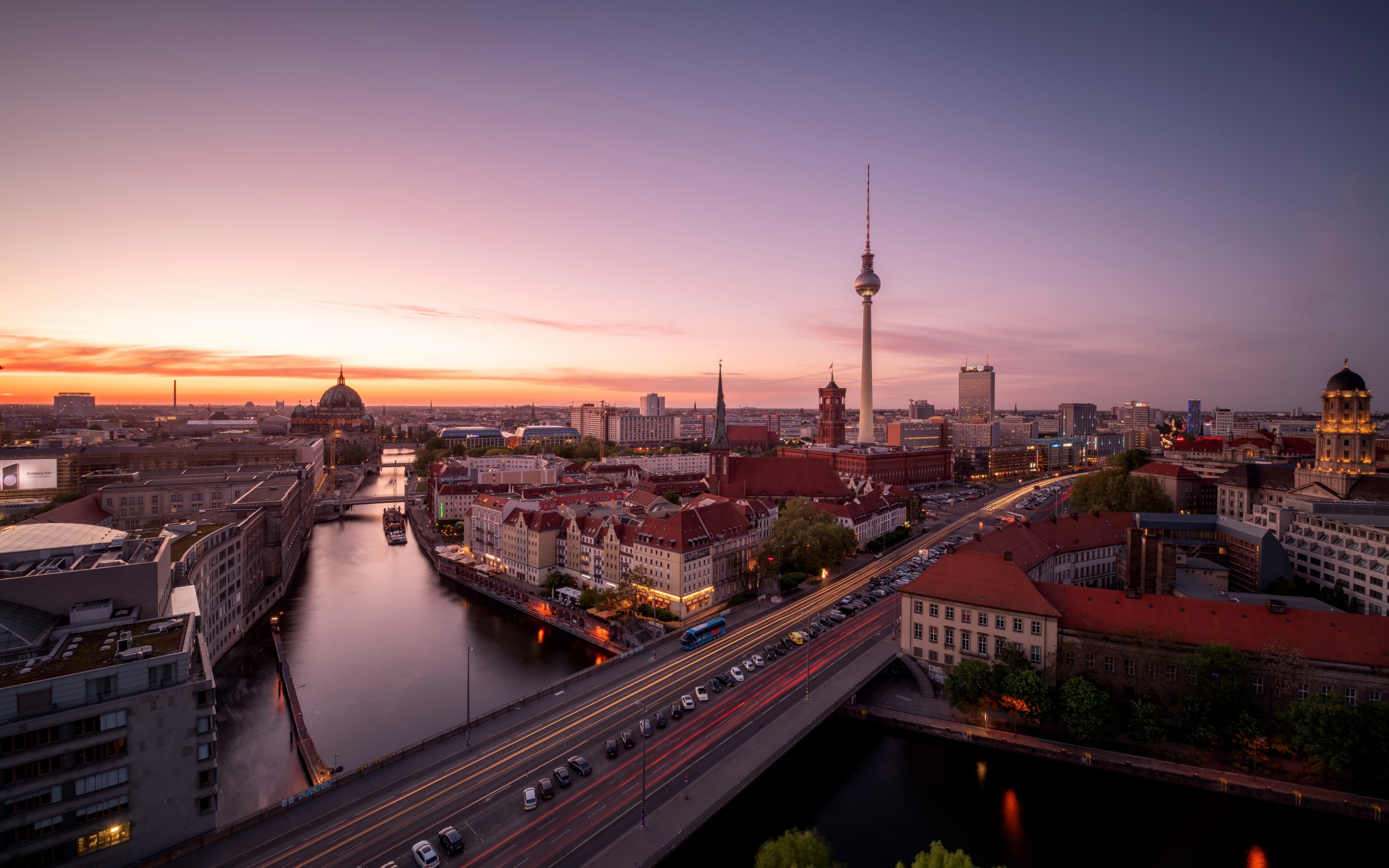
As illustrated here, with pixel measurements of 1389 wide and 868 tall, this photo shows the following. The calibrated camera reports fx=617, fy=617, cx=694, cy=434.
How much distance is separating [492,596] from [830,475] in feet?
144

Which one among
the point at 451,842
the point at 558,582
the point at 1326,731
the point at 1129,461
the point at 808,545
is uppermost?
the point at 1129,461

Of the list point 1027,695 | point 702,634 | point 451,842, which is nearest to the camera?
point 451,842

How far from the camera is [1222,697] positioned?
85.3 feet

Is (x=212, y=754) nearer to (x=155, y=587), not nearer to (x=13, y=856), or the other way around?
(x=13, y=856)

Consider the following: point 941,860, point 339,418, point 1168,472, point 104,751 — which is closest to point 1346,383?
point 1168,472

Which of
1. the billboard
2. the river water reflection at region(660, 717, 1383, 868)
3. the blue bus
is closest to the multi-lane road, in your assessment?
the blue bus

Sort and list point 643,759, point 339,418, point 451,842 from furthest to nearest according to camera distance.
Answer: point 339,418, point 643,759, point 451,842

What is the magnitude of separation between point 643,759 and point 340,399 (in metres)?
190

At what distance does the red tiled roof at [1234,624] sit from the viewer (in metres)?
25.9

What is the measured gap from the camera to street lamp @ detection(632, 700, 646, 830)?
Result: 2084 centimetres

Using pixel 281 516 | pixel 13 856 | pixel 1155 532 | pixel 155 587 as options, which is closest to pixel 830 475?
pixel 1155 532

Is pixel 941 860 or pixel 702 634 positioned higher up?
pixel 941 860

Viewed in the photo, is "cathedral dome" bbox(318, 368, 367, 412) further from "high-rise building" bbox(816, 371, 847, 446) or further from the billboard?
"high-rise building" bbox(816, 371, 847, 446)

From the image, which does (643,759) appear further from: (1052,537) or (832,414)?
(832,414)
